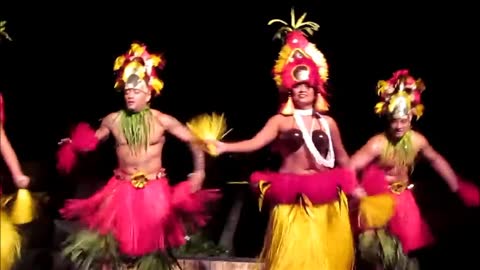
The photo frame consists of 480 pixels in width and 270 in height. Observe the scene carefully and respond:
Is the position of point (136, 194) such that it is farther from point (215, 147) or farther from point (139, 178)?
point (215, 147)

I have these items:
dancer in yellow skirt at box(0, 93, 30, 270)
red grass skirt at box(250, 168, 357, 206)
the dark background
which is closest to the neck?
red grass skirt at box(250, 168, 357, 206)

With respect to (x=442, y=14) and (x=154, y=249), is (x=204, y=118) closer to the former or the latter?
(x=154, y=249)

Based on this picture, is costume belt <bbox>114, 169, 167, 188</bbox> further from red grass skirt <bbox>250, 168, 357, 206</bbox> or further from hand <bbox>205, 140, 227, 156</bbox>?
red grass skirt <bbox>250, 168, 357, 206</bbox>

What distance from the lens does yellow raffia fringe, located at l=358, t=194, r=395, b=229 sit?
3.53 m

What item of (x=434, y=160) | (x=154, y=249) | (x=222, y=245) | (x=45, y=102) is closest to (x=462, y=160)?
(x=434, y=160)

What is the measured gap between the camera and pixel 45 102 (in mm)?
4445

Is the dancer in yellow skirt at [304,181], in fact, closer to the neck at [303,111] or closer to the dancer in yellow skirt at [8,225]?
the neck at [303,111]

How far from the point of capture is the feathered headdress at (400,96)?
367cm

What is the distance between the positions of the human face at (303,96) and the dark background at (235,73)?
2.27 ft

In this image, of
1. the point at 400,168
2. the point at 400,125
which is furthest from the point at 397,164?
the point at 400,125

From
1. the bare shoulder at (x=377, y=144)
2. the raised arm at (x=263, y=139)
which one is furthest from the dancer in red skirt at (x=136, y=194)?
the bare shoulder at (x=377, y=144)

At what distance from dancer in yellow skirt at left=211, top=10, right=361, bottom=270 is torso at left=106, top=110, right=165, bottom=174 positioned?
220 mm

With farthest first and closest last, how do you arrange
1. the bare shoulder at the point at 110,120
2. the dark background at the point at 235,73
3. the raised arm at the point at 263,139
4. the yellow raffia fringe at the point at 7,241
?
the dark background at the point at 235,73
the bare shoulder at the point at 110,120
the raised arm at the point at 263,139
the yellow raffia fringe at the point at 7,241

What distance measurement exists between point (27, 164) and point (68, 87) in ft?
1.08
